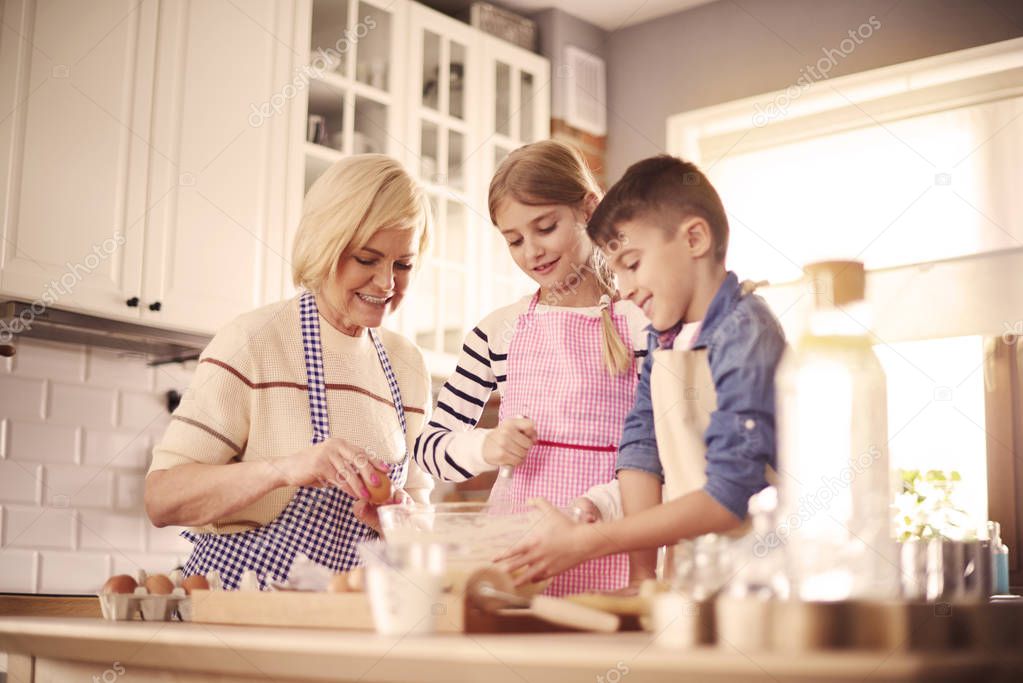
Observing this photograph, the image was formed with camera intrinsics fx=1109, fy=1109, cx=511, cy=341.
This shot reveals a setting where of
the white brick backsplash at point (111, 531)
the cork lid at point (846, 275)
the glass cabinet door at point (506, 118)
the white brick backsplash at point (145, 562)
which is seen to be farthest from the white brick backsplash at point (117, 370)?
the cork lid at point (846, 275)

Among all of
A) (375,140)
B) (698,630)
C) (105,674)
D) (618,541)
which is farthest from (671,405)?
(375,140)

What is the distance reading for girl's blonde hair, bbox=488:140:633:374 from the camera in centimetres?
164

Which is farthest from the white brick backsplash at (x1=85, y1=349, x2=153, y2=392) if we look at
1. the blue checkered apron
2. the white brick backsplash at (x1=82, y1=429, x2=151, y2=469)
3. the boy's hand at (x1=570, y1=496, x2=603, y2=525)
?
the boy's hand at (x1=570, y1=496, x2=603, y2=525)

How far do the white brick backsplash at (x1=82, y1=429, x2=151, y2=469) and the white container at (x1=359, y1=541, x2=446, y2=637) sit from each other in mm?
2190

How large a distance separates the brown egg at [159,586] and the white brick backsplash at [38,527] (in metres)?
1.56

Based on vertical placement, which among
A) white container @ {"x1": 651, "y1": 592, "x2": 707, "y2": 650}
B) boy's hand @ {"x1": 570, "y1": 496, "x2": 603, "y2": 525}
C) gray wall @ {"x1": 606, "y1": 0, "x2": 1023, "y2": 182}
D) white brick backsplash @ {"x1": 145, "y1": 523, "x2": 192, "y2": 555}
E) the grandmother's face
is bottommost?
white brick backsplash @ {"x1": 145, "y1": 523, "x2": 192, "y2": 555}

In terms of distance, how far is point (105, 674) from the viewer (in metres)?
1.22

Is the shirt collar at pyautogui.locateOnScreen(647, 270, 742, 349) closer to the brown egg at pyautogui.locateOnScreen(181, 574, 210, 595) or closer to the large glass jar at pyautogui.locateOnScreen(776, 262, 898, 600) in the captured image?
the large glass jar at pyautogui.locateOnScreen(776, 262, 898, 600)

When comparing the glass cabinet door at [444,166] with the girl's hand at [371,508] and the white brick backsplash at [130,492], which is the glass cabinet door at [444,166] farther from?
the girl's hand at [371,508]

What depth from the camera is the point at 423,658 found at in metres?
0.85

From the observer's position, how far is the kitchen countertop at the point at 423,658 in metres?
0.66

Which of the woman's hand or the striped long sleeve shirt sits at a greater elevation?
the striped long sleeve shirt

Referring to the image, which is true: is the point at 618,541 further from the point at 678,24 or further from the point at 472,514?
the point at 678,24
